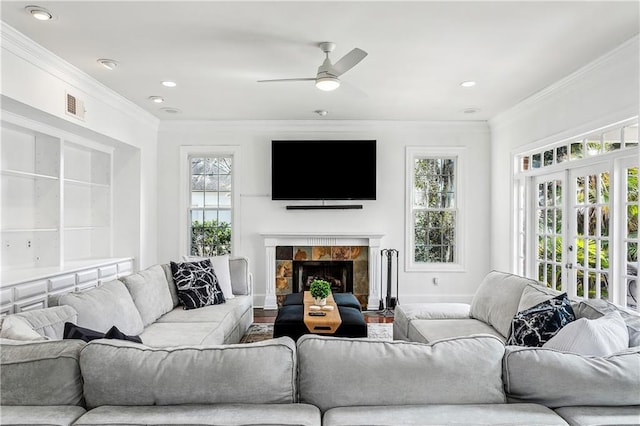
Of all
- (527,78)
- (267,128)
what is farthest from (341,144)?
(527,78)

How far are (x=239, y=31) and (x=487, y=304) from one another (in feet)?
9.33

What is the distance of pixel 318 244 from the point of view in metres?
6.01

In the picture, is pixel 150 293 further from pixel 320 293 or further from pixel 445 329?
pixel 445 329

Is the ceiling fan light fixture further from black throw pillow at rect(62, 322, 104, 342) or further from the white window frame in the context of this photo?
the white window frame

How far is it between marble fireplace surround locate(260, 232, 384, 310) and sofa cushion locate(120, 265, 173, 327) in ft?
6.91

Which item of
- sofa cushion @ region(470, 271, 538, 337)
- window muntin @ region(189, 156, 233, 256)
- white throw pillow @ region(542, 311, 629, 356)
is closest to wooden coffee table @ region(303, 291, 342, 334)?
sofa cushion @ region(470, 271, 538, 337)

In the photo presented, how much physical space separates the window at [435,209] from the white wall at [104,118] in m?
3.77

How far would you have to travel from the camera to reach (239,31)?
312 cm

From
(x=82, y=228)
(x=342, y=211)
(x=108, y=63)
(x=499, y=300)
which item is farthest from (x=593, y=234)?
(x=82, y=228)

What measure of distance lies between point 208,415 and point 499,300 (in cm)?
262

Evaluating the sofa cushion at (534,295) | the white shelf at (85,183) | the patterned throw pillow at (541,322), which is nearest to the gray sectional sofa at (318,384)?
the patterned throw pillow at (541,322)

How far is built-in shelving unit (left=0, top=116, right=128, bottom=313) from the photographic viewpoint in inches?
152

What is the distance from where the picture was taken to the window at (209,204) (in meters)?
6.27

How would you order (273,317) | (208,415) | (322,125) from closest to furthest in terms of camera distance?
(208,415), (273,317), (322,125)
